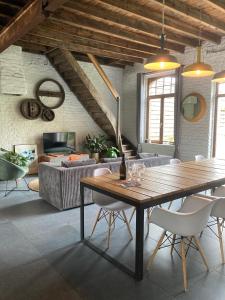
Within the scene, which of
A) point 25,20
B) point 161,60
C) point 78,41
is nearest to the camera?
point 161,60

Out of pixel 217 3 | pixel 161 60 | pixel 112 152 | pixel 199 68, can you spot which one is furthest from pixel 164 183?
pixel 112 152

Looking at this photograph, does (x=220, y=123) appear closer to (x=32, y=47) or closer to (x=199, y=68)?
(x=199, y=68)

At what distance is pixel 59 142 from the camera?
715 cm

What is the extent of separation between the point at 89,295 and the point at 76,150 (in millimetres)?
5759

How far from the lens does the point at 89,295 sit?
81.8 inches

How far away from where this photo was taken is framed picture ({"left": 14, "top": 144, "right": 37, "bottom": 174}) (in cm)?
665

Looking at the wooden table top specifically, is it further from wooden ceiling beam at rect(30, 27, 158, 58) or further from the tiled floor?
wooden ceiling beam at rect(30, 27, 158, 58)

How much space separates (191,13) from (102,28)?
1591 millimetres

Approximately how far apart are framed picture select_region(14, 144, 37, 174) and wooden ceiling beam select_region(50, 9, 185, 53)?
3334mm

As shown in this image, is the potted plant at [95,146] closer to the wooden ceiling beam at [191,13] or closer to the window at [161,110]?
the window at [161,110]

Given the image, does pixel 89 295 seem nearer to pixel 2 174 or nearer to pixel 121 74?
pixel 2 174

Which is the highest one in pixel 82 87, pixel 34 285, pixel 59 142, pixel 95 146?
pixel 82 87

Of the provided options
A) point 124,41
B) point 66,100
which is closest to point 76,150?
point 66,100

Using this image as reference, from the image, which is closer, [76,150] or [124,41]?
[124,41]
